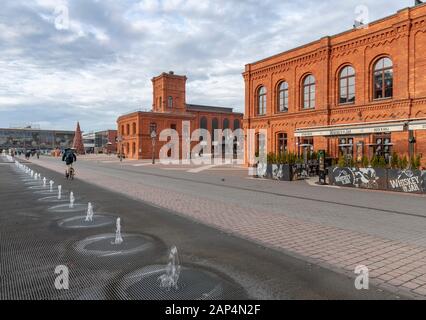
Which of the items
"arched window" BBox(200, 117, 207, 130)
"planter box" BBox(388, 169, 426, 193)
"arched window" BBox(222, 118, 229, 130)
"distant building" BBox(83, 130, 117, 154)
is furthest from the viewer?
"distant building" BBox(83, 130, 117, 154)

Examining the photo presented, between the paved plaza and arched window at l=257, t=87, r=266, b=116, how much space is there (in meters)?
27.1

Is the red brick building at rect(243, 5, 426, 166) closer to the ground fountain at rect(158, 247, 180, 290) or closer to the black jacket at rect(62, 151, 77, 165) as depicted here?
the black jacket at rect(62, 151, 77, 165)

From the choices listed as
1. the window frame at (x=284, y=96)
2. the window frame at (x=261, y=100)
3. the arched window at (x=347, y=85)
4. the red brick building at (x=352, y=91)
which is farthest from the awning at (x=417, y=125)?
the window frame at (x=261, y=100)

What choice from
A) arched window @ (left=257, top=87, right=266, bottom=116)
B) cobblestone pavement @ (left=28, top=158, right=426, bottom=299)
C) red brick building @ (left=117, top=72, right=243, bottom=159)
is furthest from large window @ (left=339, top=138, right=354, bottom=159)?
red brick building @ (left=117, top=72, right=243, bottom=159)

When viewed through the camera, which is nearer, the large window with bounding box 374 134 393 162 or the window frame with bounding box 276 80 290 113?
the large window with bounding box 374 134 393 162

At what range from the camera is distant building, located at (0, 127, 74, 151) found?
138375 mm

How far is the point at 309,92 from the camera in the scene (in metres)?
29.7

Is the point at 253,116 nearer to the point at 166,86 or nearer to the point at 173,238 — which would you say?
the point at 173,238

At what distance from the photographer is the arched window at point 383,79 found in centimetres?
2352

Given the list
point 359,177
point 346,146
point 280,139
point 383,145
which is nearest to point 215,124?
point 280,139

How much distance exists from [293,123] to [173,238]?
82.5 feet

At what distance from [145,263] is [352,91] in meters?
24.5
